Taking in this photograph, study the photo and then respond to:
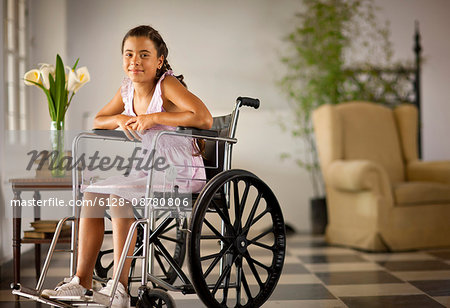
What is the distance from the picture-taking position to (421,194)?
3426 mm

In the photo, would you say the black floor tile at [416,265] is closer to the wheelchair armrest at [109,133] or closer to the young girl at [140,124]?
the young girl at [140,124]

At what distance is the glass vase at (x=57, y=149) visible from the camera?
7.27ft

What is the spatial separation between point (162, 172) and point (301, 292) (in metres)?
0.86

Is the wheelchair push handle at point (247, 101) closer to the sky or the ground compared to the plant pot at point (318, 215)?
closer to the sky

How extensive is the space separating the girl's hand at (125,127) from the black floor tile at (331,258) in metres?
1.59

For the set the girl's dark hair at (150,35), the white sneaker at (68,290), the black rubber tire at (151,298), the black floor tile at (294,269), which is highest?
the girl's dark hair at (150,35)

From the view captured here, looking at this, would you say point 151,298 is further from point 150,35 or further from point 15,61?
point 15,61

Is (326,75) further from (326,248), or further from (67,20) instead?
(67,20)

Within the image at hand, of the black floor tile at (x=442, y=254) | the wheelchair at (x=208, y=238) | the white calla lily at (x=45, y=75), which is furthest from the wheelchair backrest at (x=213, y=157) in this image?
the black floor tile at (x=442, y=254)

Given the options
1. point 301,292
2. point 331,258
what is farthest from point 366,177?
point 301,292

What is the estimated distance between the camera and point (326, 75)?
4.40 m

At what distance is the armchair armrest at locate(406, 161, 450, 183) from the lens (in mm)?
3719

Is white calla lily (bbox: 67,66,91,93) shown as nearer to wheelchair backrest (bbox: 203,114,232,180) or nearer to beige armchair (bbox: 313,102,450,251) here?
wheelchair backrest (bbox: 203,114,232,180)

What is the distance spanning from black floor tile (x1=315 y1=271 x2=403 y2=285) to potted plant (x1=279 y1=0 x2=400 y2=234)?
1.59m
